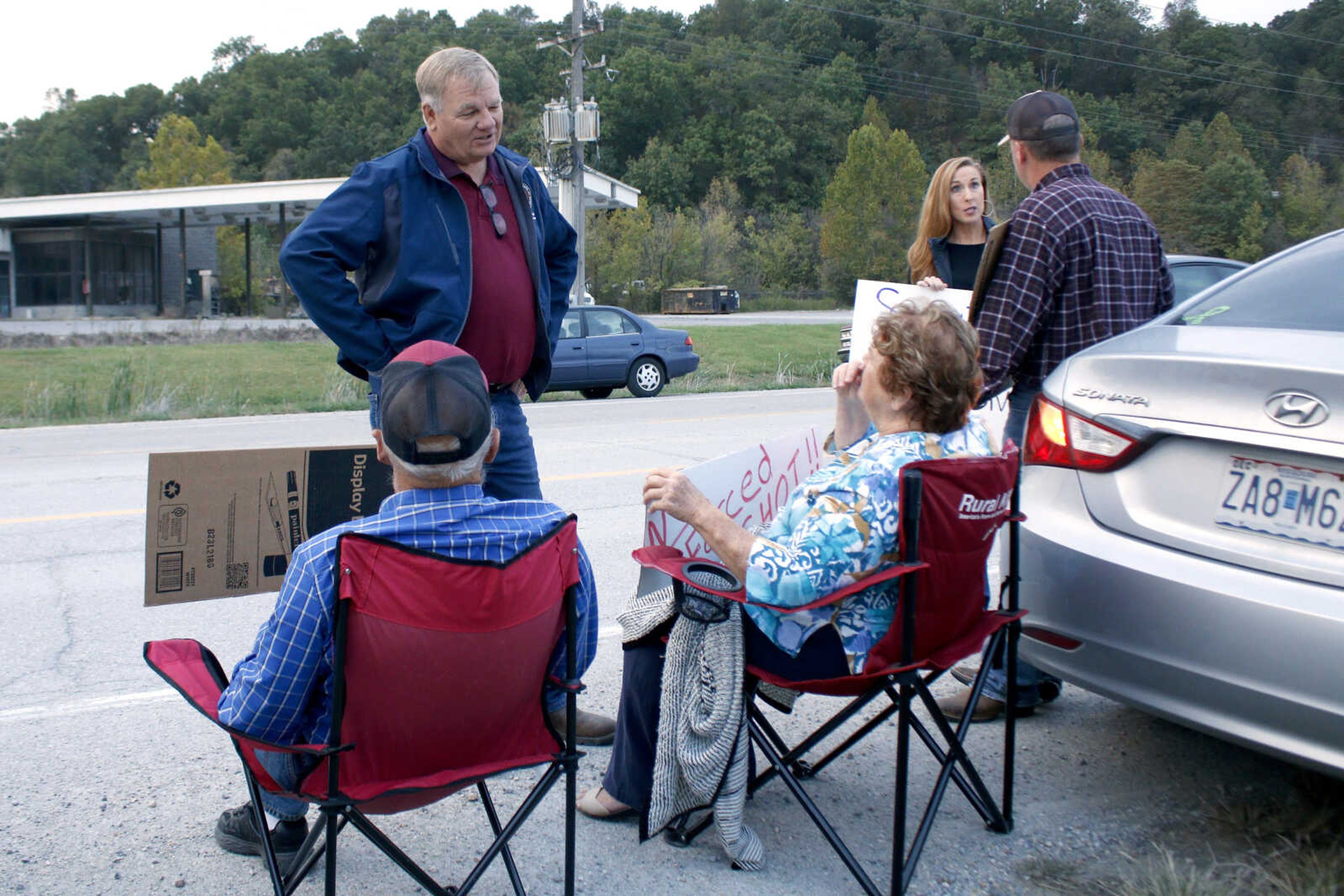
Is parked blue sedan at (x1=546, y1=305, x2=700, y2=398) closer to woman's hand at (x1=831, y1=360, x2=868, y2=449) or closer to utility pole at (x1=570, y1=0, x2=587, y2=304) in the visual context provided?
utility pole at (x1=570, y1=0, x2=587, y2=304)

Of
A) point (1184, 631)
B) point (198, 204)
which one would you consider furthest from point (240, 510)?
point (198, 204)

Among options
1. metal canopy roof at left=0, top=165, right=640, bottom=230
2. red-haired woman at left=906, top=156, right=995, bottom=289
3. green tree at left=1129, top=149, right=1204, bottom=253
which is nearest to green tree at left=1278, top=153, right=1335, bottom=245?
green tree at left=1129, top=149, right=1204, bottom=253

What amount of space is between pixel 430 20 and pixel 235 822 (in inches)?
4350

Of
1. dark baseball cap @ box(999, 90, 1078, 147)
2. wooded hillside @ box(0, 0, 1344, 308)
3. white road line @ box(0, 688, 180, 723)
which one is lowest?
white road line @ box(0, 688, 180, 723)

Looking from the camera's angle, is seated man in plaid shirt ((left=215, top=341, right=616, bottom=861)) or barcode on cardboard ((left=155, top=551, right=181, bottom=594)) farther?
barcode on cardboard ((left=155, top=551, right=181, bottom=594))

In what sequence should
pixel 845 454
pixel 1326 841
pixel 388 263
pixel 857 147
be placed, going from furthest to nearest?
pixel 857 147 < pixel 388 263 < pixel 1326 841 < pixel 845 454

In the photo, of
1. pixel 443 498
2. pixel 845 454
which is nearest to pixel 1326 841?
pixel 845 454

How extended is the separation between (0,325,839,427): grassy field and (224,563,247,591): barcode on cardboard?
11.2 m

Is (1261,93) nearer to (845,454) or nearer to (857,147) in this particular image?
(857,147)

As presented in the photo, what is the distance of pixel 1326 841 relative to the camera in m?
2.76

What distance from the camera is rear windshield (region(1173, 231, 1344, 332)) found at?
2.78 metres

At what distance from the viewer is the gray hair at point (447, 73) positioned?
327 centimetres

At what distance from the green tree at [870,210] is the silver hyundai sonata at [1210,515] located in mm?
64087

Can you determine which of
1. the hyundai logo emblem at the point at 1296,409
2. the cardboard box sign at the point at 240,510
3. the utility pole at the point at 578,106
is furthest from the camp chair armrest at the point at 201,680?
the utility pole at the point at 578,106
